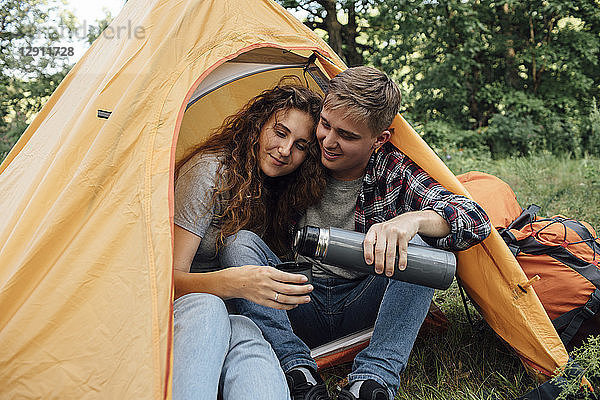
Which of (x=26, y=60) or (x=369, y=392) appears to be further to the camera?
(x=26, y=60)

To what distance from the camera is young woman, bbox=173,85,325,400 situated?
1.27m

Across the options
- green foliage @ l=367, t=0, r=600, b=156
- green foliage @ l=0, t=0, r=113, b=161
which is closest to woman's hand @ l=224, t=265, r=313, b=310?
green foliage @ l=0, t=0, r=113, b=161

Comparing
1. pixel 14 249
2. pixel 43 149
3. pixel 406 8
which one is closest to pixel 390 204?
pixel 14 249

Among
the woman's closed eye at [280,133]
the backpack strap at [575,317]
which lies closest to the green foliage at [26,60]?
the woman's closed eye at [280,133]

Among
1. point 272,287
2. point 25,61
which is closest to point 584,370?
point 272,287

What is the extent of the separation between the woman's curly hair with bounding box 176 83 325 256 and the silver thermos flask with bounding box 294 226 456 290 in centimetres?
34

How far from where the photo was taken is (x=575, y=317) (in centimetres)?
167

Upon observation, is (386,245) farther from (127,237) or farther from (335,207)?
(127,237)

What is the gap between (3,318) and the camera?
1207 millimetres

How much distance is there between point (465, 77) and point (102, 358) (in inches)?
229

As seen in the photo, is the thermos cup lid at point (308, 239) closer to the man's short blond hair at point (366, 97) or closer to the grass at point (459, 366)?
the man's short blond hair at point (366, 97)

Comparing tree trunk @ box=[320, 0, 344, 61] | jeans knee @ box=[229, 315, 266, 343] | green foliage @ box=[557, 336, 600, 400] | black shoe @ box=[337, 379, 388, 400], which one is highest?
tree trunk @ box=[320, 0, 344, 61]

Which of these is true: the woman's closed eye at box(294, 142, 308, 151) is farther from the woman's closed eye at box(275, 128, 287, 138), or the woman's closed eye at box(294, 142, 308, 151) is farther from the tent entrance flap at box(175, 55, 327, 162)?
the tent entrance flap at box(175, 55, 327, 162)

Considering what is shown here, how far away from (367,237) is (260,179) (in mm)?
504
